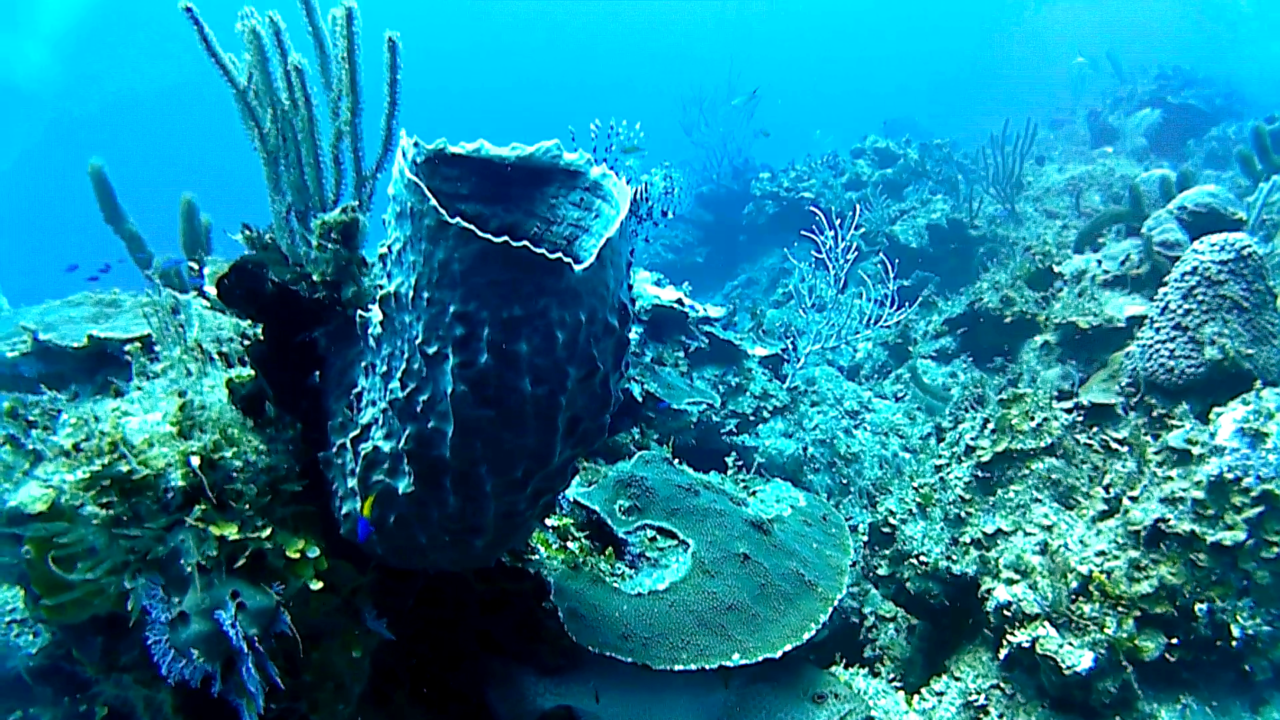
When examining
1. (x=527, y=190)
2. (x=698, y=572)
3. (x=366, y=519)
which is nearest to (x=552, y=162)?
(x=527, y=190)

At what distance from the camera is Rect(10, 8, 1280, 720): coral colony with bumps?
1.92 metres

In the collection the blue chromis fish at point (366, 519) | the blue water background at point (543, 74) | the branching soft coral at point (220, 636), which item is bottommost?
the branching soft coral at point (220, 636)

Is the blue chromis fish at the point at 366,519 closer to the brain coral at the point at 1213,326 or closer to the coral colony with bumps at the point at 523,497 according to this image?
the coral colony with bumps at the point at 523,497

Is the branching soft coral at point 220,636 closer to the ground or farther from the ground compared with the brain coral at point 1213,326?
closer to the ground

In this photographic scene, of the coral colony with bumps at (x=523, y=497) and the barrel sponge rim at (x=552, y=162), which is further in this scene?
the barrel sponge rim at (x=552, y=162)

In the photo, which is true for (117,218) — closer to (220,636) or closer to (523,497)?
(220,636)

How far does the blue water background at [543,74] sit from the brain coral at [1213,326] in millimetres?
35041

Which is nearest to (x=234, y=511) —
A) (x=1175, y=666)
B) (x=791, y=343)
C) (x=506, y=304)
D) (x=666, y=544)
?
(x=506, y=304)

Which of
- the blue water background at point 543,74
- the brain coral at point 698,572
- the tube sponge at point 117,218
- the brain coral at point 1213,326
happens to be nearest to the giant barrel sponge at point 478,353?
the brain coral at point 698,572

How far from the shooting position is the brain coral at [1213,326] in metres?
4.34

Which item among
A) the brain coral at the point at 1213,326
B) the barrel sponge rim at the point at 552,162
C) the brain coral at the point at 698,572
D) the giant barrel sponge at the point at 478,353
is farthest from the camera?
the brain coral at the point at 1213,326

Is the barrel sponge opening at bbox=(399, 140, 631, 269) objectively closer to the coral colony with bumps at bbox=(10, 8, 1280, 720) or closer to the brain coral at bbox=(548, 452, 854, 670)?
the coral colony with bumps at bbox=(10, 8, 1280, 720)

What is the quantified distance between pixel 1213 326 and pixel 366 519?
537 centimetres

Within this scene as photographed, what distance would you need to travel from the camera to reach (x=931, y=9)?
72312 mm
